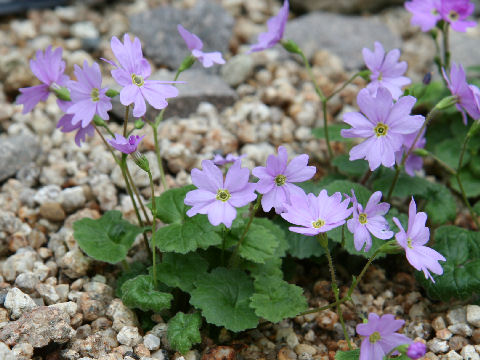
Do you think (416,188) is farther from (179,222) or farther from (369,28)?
(369,28)

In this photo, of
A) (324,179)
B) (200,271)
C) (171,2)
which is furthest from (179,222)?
(171,2)

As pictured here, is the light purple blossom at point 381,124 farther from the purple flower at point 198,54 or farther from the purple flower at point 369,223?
the purple flower at point 198,54

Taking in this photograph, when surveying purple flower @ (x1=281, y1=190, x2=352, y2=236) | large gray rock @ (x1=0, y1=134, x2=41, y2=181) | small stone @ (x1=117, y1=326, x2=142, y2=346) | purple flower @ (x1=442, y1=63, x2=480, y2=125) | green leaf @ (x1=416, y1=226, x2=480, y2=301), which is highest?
purple flower @ (x1=442, y1=63, x2=480, y2=125)

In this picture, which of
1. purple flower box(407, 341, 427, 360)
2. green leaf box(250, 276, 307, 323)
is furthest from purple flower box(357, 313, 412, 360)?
green leaf box(250, 276, 307, 323)

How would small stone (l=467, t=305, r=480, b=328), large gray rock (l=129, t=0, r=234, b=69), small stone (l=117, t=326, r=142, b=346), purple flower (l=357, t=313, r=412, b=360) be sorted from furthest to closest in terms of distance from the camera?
large gray rock (l=129, t=0, r=234, b=69) → small stone (l=467, t=305, r=480, b=328) → small stone (l=117, t=326, r=142, b=346) → purple flower (l=357, t=313, r=412, b=360)

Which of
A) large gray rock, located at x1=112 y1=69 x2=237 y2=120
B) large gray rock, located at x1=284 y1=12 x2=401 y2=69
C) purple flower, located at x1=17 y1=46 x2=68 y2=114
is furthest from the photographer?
large gray rock, located at x1=284 y1=12 x2=401 y2=69

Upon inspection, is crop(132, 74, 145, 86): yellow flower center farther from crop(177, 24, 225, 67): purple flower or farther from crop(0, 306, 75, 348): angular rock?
crop(0, 306, 75, 348): angular rock
